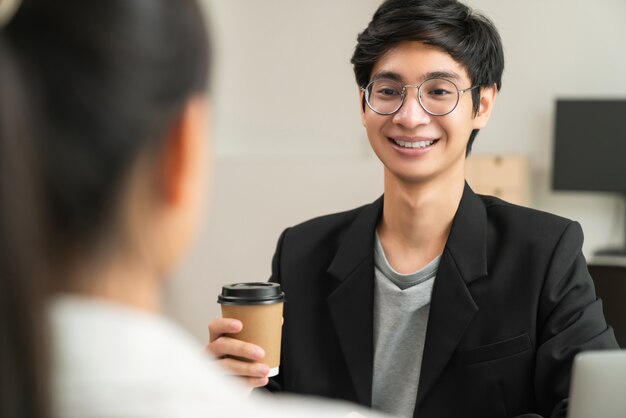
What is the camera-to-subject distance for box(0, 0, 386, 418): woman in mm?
560

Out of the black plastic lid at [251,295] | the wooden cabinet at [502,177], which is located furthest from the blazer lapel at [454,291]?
the wooden cabinet at [502,177]

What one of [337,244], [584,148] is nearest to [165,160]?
[337,244]

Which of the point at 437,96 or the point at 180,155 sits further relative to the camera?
the point at 437,96

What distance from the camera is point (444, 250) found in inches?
67.7

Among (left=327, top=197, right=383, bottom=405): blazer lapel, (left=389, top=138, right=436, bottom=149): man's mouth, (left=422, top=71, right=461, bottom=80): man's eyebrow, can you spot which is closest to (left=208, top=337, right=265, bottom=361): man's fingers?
(left=327, top=197, right=383, bottom=405): blazer lapel

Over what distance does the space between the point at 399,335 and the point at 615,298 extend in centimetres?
51

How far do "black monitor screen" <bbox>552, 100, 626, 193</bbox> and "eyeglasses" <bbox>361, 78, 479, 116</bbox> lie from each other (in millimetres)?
2432

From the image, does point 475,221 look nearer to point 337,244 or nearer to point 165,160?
point 337,244

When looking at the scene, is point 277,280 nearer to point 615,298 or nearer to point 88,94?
point 615,298

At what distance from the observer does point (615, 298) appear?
1823mm

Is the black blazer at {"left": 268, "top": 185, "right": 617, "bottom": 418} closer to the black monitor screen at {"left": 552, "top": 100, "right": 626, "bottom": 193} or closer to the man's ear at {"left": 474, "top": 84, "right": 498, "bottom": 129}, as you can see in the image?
the man's ear at {"left": 474, "top": 84, "right": 498, "bottom": 129}

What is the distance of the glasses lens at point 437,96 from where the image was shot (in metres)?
1.74

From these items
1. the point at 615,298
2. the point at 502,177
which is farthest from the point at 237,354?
the point at 502,177

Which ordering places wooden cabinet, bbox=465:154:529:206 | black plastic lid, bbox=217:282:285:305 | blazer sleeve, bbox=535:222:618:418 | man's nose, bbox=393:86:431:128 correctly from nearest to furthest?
1. black plastic lid, bbox=217:282:285:305
2. blazer sleeve, bbox=535:222:618:418
3. man's nose, bbox=393:86:431:128
4. wooden cabinet, bbox=465:154:529:206
